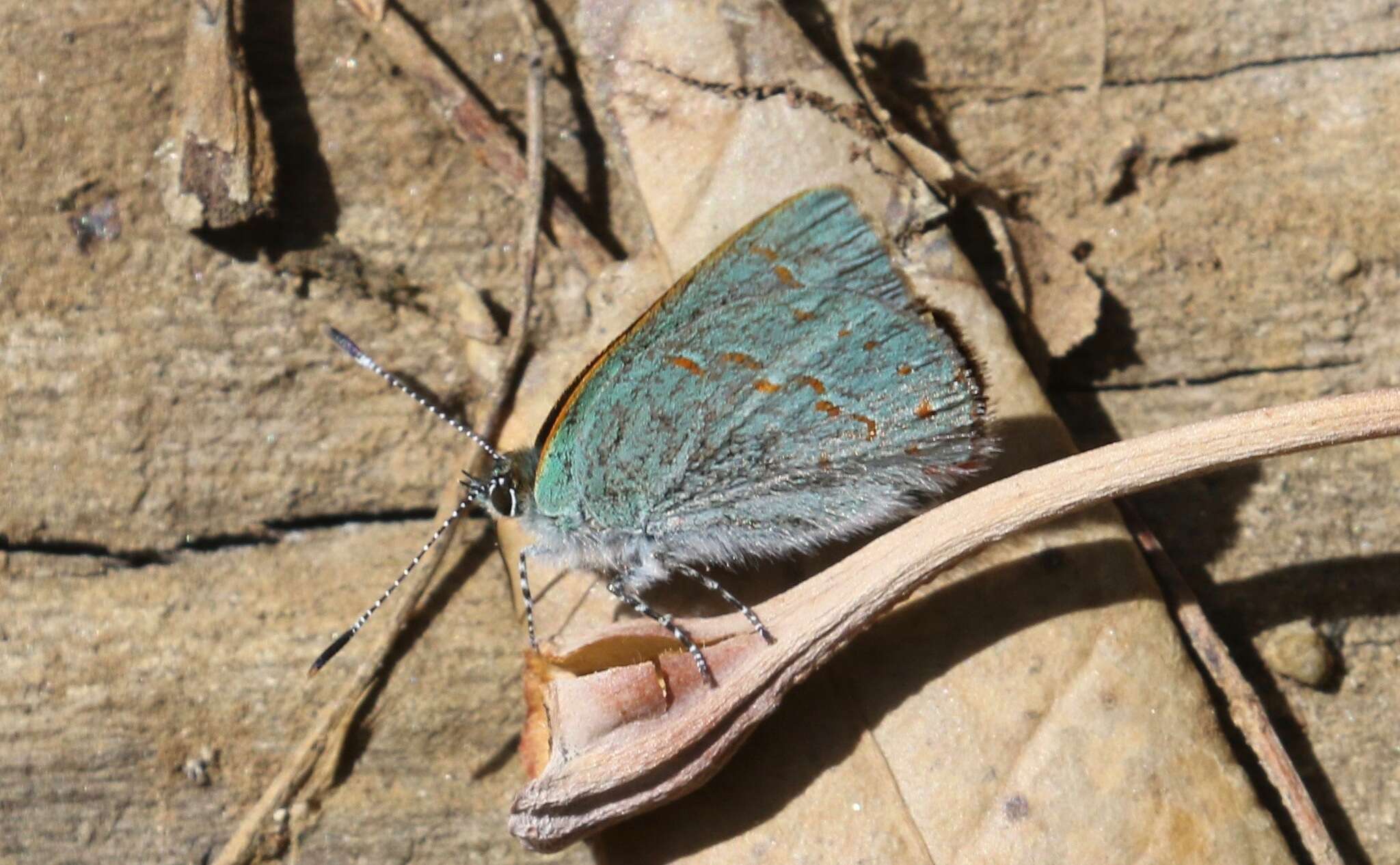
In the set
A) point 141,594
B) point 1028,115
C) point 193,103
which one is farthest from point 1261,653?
point 193,103

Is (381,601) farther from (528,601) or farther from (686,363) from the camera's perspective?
(686,363)

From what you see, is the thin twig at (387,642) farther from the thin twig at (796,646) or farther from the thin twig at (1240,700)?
the thin twig at (1240,700)

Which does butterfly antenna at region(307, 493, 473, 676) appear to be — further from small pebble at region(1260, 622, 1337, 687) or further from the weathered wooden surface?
small pebble at region(1260, 622, 1337, 687)

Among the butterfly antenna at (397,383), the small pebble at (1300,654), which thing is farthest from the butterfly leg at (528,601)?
the small pebble at (1300,654)

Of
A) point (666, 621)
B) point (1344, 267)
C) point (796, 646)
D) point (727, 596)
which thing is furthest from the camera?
point (1344, 267)

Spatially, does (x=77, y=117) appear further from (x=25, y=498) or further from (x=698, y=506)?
(x=698, y=506)

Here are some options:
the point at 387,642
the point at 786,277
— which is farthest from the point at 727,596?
the point at 387,642
